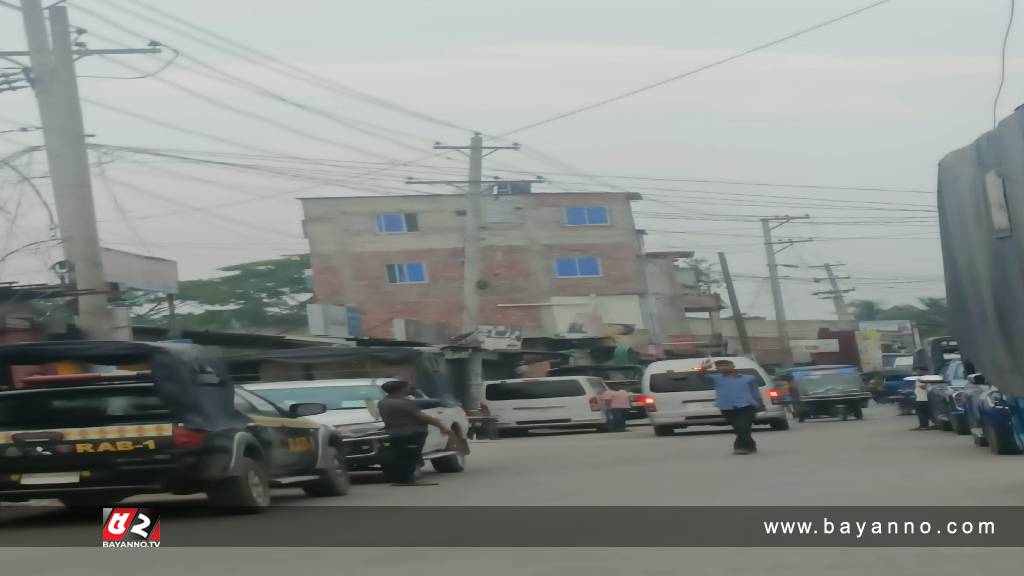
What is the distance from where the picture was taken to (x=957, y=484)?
14438 mm

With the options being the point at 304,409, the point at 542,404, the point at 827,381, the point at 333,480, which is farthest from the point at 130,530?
the point at 827,381

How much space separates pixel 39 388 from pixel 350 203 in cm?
5869

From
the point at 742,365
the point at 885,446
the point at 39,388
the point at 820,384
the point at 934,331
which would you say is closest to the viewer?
the point at 39,388

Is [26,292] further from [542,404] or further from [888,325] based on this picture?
[888,325]

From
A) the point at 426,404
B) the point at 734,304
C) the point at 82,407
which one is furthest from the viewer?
the point at 734,304

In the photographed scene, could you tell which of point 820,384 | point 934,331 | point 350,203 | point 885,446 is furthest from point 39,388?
point 934,331

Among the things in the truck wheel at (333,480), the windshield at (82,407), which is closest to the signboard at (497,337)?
the truck wheel at (333,480)

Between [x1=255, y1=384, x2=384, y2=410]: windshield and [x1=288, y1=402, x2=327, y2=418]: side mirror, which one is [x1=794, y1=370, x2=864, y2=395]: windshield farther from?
[x1=288, y1=402, x2=327, y2=418]: side mirror

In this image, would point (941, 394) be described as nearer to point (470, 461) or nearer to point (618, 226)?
point (470, 461)

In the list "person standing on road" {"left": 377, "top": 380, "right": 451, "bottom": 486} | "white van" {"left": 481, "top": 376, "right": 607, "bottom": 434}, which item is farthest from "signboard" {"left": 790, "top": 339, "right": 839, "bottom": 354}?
"person standing on road" {"left": 377, "top": 380, "right": 451, "bottom": 486}

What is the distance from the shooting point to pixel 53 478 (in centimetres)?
1274

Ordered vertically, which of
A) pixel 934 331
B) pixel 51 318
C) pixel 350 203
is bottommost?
pixel 934 331

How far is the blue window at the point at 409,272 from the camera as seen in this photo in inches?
2849

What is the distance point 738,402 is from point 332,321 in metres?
28.0
